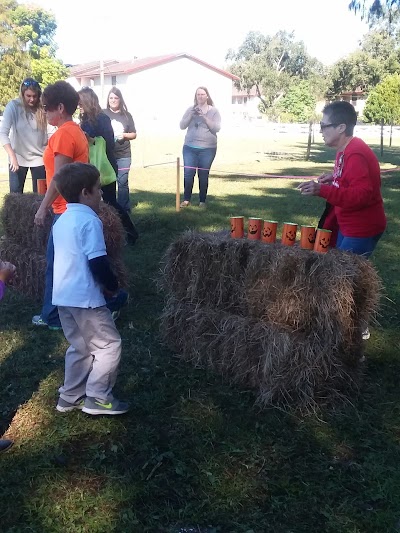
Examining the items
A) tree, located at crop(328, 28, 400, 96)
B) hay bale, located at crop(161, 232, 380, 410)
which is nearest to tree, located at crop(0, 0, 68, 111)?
tree, located at crop(328, 28, 400, 96)

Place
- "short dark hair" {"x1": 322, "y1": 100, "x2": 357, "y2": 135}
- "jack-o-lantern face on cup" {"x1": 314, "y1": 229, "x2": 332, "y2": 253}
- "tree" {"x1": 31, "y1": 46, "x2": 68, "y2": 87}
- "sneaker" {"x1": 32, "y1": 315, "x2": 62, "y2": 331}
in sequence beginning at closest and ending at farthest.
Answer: "jack-o-lantern face on cup" {"x1": 314, "y1": 229, "x2": 332, "y2": 253}
"short dark hair" {"x1": 322, "y1": 100, "x2": 357, "y2": 135}
"sneaker" {"x1": 32, "y1": 315, "x2": 62, "y2": 331}
"tree" {"x1": 31, "y1": 46, "x2": 68, "y2": 87}

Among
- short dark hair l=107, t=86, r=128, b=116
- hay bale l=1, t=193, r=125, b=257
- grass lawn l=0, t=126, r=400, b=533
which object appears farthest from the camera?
short dark hair l=107, t=86, r=128, b=116

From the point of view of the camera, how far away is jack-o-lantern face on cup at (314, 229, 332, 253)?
Answer: 365 cm

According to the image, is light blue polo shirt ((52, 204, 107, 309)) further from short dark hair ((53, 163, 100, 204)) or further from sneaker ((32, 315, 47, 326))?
sneaker ((32, 315, 47, 326))

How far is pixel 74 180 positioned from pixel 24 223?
2.84 metres

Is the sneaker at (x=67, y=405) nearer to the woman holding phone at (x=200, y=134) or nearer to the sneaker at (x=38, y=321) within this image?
the sneaker at (x=38, y=321)

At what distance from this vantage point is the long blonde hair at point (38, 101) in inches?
224

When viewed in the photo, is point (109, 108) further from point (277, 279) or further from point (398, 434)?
point (398, 434)

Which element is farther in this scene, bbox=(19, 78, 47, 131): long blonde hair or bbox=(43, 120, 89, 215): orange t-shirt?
bbox=(19, 78, 47, 131): long blonde hair

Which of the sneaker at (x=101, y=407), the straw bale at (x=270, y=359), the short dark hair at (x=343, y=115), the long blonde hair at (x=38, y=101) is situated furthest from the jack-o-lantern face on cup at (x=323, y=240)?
the long blonde hair at (x=38, y=101)

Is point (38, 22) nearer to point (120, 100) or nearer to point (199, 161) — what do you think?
point (199, 161)

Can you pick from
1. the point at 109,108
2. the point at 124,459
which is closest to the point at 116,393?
the point at 124,459

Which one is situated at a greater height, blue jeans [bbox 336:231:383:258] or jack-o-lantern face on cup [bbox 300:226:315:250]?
jack-o-lantern face on cup [bbox 300:226:315:250]

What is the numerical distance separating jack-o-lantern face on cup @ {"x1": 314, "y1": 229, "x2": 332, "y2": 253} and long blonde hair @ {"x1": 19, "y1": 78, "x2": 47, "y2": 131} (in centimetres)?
343
